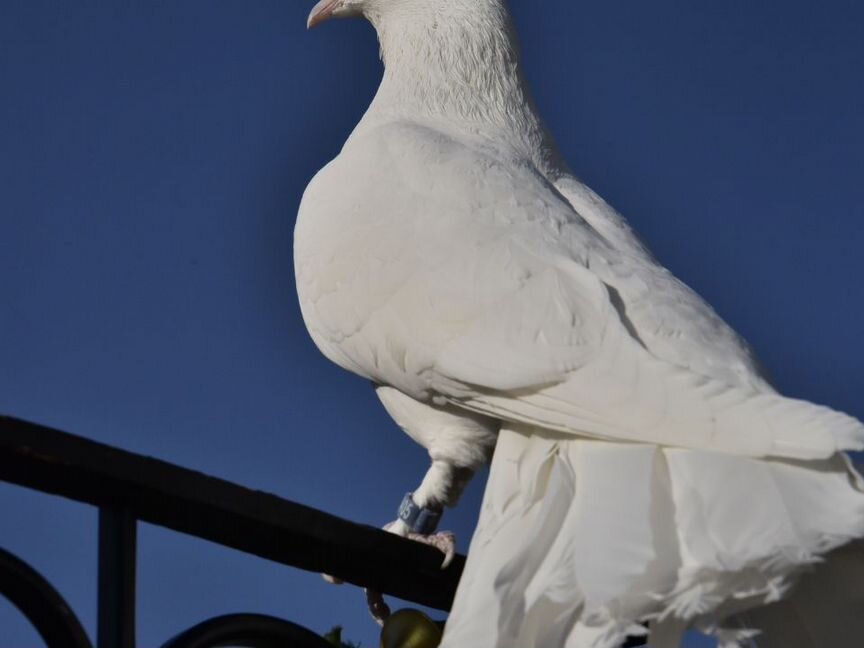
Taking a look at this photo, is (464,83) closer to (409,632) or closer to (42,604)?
(409,632)

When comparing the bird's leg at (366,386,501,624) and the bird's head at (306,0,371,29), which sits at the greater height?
the bird's head at (306,0,371,29)

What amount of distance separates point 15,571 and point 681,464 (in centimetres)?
161

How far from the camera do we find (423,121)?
4.79 metres

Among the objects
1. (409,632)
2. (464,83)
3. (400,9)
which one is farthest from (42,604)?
(400,9)

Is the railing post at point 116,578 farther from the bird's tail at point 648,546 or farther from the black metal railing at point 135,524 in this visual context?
the bird's tail at point 648,546

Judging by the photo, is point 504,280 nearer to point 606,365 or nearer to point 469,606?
point 606,365

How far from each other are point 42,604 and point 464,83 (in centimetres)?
331

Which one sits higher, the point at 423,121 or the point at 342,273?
the point at 423,121

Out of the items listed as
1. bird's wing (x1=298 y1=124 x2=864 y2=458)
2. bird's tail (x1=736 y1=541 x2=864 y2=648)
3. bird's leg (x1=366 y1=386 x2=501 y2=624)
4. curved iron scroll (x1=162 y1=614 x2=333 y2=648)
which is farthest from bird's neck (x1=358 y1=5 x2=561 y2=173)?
curved iron scroll (x1=162 y1=614 x2=333 y2=648)

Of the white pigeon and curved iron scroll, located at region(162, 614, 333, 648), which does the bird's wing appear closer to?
the white pigeon

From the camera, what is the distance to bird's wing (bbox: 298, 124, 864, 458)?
313 centimetres

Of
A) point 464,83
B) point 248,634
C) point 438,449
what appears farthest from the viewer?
point 464,83

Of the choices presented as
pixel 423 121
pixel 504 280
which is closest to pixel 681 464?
pixel 504 280

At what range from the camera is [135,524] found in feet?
6.64
